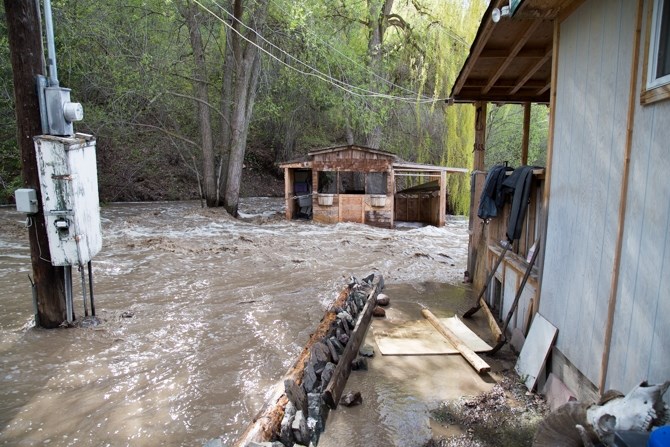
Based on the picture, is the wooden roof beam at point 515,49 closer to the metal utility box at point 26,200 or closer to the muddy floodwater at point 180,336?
the muddy floodwater at point 180,336

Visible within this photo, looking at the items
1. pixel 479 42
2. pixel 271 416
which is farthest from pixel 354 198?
pixel 271 416

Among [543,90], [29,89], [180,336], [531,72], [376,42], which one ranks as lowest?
[180,336]

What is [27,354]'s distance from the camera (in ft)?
17.3

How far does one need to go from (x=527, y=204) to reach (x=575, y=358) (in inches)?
83.6

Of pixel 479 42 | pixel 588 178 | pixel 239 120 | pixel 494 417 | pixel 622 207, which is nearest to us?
pixel 622 207

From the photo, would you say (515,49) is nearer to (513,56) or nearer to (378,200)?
(513,56)

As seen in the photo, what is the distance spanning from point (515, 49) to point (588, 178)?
3.28 m

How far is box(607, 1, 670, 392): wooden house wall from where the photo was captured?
8.44 ft

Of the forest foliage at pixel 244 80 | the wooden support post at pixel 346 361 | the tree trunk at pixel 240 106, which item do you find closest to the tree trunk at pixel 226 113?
the forest foliage at pixel 244 80

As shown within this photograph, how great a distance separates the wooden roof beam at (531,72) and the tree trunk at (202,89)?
42.9ft

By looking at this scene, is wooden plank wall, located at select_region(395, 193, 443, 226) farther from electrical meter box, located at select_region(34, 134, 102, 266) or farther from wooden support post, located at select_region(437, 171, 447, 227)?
electrical meter box, located at select_region(34, 134, 102, 266)

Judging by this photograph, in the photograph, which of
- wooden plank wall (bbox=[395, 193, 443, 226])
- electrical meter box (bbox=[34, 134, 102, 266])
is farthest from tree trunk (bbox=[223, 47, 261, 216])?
electrical meter box (bbox=[34, 134, 102, 266])

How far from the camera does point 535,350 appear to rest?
4.52 m

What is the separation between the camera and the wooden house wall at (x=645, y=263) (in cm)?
257
